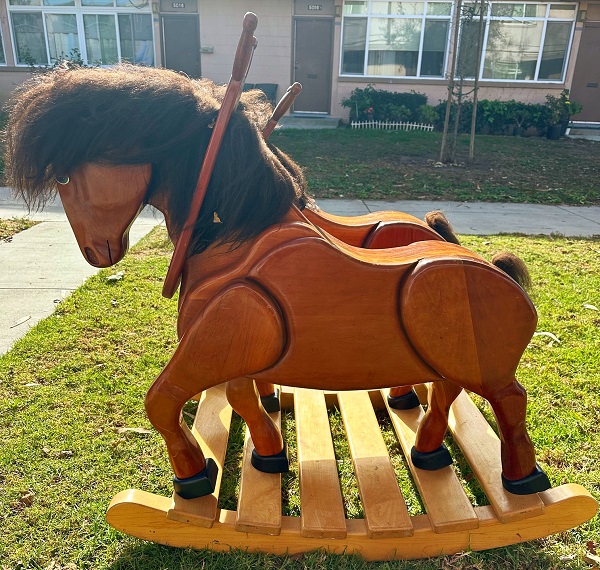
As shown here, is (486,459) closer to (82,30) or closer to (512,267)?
(512,267)

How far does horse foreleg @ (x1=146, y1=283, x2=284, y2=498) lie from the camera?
153 cm

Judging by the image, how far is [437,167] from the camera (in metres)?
8.98

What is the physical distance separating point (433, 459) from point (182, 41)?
14.7 metres

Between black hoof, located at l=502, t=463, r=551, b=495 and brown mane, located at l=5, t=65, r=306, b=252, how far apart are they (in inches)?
49.4

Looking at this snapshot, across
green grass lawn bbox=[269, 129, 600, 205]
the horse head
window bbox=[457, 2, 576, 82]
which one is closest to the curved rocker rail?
the horse head

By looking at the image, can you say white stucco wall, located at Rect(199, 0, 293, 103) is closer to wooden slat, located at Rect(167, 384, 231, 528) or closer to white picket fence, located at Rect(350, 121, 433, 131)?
white picket fence, located at Rect(350, 121, 433, 131)

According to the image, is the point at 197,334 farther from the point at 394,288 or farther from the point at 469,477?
the point at 469,477

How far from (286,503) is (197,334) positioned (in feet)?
2.97

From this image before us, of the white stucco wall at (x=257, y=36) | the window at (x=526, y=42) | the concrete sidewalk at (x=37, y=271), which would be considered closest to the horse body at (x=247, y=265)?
the concrete sidewalk at (x=37, y=271)

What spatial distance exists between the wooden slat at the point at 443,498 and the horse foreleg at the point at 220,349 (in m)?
0.81

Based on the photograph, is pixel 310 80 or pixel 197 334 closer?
pixel 197 334

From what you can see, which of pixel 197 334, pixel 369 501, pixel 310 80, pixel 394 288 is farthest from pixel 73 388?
pixel 310 80

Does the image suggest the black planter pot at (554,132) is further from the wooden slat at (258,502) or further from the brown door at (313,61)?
the wooden slat at (258,502)

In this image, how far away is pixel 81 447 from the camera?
2.28m
